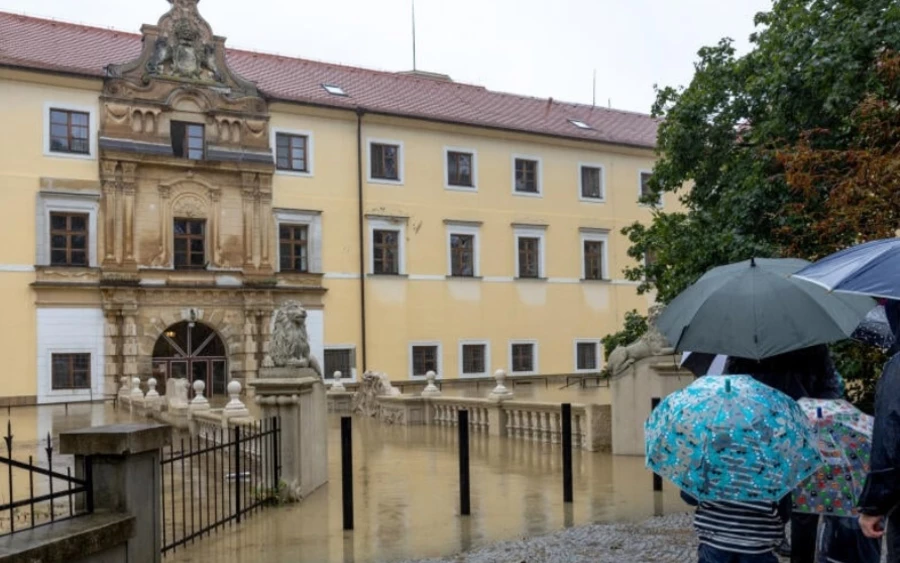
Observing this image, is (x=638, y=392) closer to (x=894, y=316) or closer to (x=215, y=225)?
(x=894, y=316)

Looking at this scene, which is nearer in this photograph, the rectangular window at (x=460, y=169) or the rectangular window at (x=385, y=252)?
the rectangular window at (x=385, y=252)

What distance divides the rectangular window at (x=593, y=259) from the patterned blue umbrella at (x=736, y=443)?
122 ft

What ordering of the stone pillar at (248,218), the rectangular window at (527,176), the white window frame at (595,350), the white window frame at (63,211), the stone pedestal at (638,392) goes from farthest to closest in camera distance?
the white window frame at (595,350)
the rectangular window at (527,176)
the stone pillar at (248,218)
the white window frame at (63,211)
the stone pedestal at (638,392)

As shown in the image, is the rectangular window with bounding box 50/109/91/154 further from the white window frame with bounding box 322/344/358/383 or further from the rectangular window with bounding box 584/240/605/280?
the rectangular window with bounding box 584/240/605/280

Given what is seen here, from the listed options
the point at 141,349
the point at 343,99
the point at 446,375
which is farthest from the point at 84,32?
the point at 446,375

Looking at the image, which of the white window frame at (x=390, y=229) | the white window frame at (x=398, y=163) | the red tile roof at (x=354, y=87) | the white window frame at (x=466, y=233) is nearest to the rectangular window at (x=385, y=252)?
the white window frame at (x=390, y=229)

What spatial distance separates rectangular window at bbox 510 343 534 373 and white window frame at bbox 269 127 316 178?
36.0 ft

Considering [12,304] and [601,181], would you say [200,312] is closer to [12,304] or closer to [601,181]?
[12,304]

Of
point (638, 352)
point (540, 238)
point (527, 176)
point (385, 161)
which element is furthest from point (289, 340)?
point (527, 176)

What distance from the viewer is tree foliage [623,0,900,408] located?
10.4 meters

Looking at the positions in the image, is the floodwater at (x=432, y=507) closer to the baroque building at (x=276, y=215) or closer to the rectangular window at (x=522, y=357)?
the baroque building at (x=276, y=215)

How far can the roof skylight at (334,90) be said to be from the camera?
36.3 m

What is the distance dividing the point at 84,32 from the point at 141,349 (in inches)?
473

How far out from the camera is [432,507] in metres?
10.5
